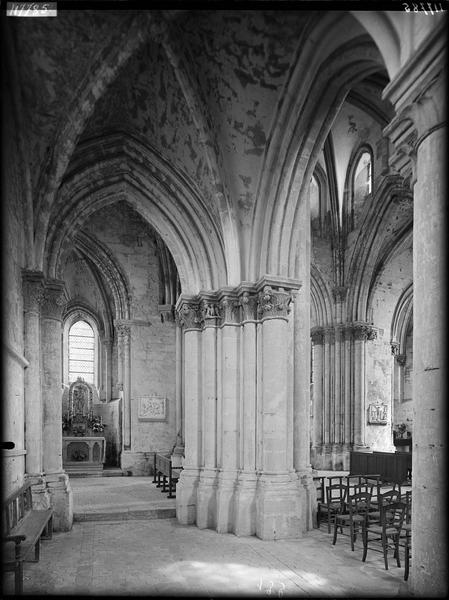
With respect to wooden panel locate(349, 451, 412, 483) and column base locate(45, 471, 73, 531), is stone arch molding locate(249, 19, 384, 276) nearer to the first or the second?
column base locate(45, 471, 73, 531)

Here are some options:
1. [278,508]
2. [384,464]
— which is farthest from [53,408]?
[384,464]

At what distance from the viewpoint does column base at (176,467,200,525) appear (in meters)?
10.5

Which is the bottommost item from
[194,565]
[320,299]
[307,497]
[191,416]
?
[194,565]

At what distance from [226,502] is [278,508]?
42.7 inches

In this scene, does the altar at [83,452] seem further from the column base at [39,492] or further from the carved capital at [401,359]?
the carved capital at [401,359]

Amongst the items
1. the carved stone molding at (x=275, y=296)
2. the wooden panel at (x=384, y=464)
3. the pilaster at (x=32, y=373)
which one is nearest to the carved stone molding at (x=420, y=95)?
the carved stone molding at (x=275, y=296)

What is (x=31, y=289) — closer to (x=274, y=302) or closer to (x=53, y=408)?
(x=53, y=408)

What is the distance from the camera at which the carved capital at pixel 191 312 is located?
11.4 metres

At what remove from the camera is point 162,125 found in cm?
1062

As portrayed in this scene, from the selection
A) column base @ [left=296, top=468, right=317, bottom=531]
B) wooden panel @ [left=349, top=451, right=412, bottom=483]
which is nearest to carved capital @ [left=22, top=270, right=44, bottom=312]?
column base @ [left=296, top=468, right=317, bottom=531]

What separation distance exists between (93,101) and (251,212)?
3.50 meters

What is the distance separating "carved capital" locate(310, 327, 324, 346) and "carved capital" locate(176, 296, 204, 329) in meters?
9.46

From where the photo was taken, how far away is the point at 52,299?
11.0 metres

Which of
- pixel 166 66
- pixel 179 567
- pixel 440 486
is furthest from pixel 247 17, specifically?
pixel 179 567
